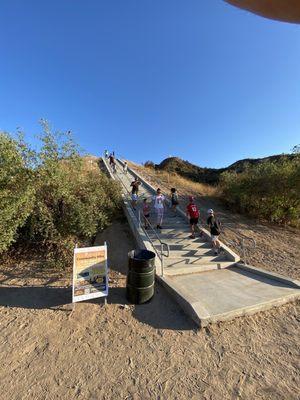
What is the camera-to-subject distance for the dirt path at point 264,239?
30.0 ft

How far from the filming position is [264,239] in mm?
11414

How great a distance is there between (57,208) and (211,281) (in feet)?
18.7

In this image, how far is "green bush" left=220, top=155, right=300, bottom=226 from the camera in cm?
1363

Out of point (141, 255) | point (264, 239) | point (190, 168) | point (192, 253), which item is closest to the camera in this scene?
point (141, 255)

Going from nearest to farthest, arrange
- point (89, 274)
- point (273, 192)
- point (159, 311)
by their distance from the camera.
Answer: point (159, 311), point (89, 274), point (273, 192)

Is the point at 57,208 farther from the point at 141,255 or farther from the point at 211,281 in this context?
the point at 211,281

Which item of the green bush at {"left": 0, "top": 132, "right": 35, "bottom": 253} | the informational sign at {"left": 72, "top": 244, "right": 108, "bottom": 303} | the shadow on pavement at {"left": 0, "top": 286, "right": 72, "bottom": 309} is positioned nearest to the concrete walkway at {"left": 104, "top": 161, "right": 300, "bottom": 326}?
the informational sign at {"left": 72, "top": 244, "right": 108, "bottom": 303}

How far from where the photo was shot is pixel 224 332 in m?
5.48

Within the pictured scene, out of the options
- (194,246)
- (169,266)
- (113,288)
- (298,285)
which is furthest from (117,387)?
(194,246)

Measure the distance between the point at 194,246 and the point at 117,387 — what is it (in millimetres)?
6239

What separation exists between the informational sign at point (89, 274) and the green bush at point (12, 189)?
2545 mm

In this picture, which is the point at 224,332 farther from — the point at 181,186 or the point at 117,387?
the point at 181,186

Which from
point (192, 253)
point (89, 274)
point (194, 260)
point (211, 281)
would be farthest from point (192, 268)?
point (89, 274)

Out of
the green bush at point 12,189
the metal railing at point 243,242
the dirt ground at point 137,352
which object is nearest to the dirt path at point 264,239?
the metal railing at point 243,242
